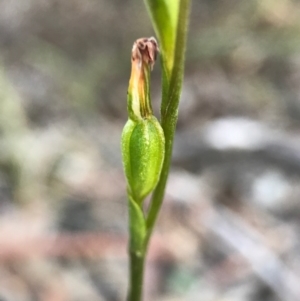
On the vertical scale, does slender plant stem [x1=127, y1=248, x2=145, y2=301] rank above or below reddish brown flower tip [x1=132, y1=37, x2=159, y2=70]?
below

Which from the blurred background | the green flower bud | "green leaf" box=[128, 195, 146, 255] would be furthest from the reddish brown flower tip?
the blurred background

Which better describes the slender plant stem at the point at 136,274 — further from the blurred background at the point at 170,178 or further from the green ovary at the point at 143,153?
the blurred background at the point at 170,178

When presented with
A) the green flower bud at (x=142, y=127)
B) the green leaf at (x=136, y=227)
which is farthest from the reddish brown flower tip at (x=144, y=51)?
the green leaf at (x=136, y=227)

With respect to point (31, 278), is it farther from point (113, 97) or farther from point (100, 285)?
point (113, 97)

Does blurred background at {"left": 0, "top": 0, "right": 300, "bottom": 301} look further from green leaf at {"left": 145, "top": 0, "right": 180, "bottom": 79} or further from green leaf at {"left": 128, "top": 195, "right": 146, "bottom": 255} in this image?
green leaf at {"left": 145, "top": 0, "right": 180, "bottom": 79}

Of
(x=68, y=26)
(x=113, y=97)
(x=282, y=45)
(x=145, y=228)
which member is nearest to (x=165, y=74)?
(x=145, y=228)

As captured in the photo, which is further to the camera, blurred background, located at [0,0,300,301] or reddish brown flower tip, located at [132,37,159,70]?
blurred background, located at [0,0,300,301]

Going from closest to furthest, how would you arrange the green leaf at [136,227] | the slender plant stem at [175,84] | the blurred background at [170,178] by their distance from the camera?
1. the slender plant stem at [175,84]
2. the green leaf at [136,227]
3. the blurred background at [170,178]
